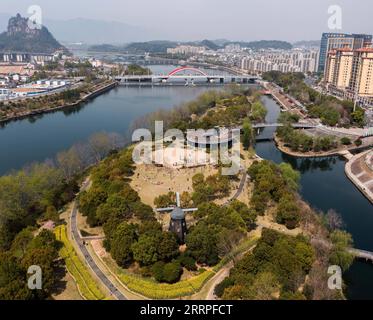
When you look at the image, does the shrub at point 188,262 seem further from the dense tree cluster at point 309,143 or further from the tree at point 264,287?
the dense tree cluster at point 309,143

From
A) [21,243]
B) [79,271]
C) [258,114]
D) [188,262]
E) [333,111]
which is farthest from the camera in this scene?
[258,114]

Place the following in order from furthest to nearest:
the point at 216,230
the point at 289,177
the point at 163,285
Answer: the point at 289,177 < the point at 216,230 < the point at 163,285

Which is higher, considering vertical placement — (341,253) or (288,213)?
(288,213)

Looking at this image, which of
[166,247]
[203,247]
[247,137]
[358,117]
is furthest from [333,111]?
[166,247]

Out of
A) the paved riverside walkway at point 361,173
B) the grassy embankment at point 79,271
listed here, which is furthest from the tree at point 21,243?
the paved riverside walkway at point 361,173

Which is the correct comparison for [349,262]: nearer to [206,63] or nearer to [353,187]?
[353,187]

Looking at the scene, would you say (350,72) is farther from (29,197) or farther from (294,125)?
(29,197)

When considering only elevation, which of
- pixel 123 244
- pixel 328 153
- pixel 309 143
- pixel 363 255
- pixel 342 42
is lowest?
pixel 363 255
